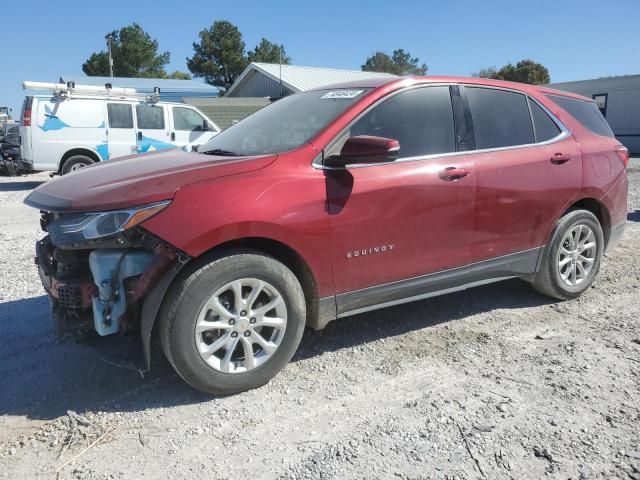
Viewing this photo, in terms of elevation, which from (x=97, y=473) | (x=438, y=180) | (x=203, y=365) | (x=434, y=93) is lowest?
(x=97, y=473)

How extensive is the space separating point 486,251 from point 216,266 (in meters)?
2.02

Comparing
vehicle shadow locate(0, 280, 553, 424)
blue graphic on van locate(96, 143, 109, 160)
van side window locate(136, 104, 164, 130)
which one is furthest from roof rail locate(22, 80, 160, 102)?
vehicle shadow locate(0, 280, 553, 424)

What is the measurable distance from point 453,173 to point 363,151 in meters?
0.83

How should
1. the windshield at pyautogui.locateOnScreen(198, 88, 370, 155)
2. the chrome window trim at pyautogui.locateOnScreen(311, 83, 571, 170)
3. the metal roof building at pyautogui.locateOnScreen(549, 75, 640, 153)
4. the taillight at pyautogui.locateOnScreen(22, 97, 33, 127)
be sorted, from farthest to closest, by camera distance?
the metal roof building at pyautogui.locateOnScreen(549, 75, 640, 153), the taillight at pyautogui.locateOnScreen(22, 97, 33, 127), the windshield at pyautogui.locateOnScreen(198, 88, 370, 155), the chrome window trim at pyautogui.locateOnScreen(311, 83, 571, 170)

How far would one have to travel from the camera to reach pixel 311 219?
120 inches

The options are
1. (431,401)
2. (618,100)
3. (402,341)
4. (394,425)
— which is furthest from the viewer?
(618,100)

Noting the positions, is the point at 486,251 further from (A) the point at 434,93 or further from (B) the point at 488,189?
(A) the point at 434,93

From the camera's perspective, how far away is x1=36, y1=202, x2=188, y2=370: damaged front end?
269cm

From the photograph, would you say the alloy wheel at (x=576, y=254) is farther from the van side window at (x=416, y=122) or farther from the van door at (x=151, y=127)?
the van door at (x=151, y=127)

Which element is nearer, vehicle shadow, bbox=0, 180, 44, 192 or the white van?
the white van

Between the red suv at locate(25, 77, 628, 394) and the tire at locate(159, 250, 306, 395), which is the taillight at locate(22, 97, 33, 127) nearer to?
the red suv at locate(25, 77, 628, 394)

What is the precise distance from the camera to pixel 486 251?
381 centimetres

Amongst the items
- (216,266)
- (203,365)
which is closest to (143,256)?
(216,266)

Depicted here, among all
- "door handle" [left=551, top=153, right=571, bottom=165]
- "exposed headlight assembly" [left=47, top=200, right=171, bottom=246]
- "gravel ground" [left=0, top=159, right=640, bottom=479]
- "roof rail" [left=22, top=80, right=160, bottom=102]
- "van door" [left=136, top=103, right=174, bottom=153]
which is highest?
"roof rail" [left=22, top=80, right=160, bottom=102]
